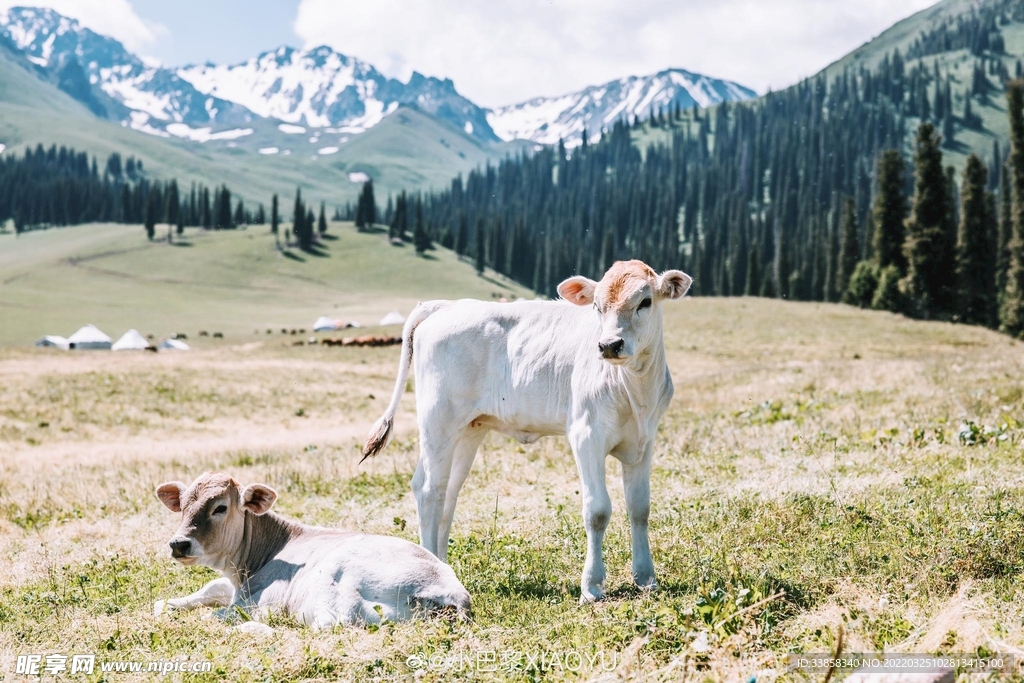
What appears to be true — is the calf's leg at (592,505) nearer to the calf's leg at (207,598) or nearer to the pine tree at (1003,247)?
the calf's leg at (207,598)

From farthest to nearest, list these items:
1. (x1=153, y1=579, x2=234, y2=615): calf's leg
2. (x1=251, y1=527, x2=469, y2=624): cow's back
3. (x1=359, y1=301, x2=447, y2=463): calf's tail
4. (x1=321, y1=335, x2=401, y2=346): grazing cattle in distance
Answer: (x1=321, y1=335, x2=401, y2=346): grazing cattle in distance, (x1=359, y1=301, x2=447, y2=463): calf's tail, (x1=153, y1=579, x2=234, y2=615): calf's leg, (x1=251, y1=527, x2=469, y2=624): cow's back

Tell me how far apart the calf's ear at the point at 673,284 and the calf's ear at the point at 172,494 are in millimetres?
5131

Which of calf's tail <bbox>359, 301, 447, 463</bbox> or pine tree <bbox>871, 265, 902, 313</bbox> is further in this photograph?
pine tree <bbox>871, 265, 902, 313</bbox>

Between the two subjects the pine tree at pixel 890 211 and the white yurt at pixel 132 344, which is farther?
the pine tree at pixel 890 211

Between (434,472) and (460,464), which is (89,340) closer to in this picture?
(460,464)

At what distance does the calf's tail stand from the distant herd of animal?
2cm

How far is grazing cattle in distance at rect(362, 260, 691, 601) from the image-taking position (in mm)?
7562

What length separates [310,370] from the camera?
47.3 meters

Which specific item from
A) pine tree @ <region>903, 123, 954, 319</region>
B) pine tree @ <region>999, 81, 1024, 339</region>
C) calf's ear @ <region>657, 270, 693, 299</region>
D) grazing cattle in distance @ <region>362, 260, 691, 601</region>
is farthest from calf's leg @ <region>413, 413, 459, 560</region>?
pine tree @ <region>903, 123, 954, 319</region>

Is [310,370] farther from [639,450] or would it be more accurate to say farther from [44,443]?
[639,450]

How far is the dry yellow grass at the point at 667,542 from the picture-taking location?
18.6 feet

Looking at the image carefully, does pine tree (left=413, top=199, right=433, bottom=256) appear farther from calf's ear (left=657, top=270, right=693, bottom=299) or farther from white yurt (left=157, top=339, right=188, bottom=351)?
calf's ear (left=657, top=270, right=693, bottom=299)

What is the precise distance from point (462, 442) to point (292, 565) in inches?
88.4

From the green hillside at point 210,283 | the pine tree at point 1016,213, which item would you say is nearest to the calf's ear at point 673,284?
the pine tree at point 1016,213
